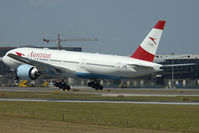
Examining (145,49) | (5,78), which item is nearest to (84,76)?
(145,49)

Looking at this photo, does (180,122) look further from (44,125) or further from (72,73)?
(72,73)

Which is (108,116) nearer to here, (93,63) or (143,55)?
(143,55)

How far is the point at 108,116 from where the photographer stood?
41.8 metres

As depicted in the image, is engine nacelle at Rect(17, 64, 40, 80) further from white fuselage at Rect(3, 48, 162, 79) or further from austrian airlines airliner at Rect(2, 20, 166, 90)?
white fuselage at Rect(3, 48, 162, 79)

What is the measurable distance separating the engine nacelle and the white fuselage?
3205 mm

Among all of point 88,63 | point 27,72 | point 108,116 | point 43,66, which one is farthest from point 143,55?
point 108,116

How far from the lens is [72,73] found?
73.8 m

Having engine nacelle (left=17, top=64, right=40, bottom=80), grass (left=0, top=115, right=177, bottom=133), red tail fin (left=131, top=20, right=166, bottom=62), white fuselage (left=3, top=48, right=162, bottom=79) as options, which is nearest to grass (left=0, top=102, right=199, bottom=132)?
grass (left=0, top=115, right=177, bottom=133)

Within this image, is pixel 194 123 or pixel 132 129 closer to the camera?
pixel 132 129

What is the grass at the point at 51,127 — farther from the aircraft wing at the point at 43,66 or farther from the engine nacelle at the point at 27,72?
the aircraft wing at the point at 43,66

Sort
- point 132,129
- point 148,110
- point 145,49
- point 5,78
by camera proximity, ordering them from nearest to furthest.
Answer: point 132,129 < point 148,110 < point 145,49 < point 5,78

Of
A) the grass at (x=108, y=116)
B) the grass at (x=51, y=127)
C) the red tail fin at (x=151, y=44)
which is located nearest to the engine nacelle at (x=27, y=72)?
the red tail fin at (x=151, y=44)

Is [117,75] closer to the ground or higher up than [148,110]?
higher up

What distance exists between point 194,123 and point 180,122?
114cm
